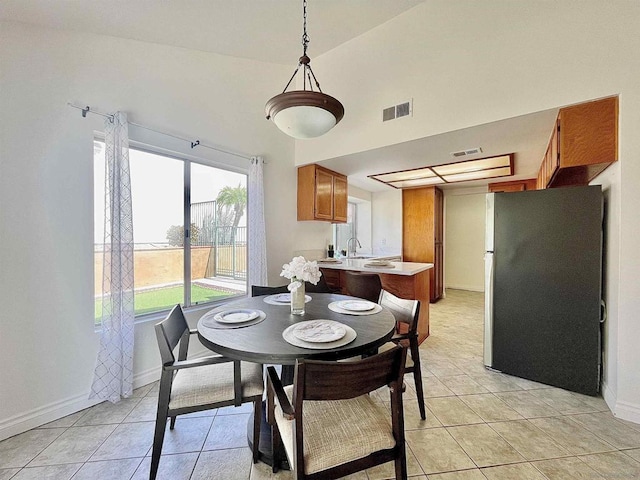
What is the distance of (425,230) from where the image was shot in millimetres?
5340

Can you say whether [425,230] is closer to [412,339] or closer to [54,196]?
[412,339]

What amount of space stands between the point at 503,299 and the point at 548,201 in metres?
0.95

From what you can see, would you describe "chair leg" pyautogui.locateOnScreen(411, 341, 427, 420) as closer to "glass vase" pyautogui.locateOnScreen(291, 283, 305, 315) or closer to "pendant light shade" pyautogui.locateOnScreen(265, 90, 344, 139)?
"glass vase" pyautogui.locateOnScreen(291, 283, 305, 315)

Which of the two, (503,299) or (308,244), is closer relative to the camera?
(503,299)

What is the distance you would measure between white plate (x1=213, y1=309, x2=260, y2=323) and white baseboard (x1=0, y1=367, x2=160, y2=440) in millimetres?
1357

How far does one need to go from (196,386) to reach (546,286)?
282 centimetres

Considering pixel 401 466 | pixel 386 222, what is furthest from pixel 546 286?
pixel 386 222

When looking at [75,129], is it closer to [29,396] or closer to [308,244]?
[29,396]

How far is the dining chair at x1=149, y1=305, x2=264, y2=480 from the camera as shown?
53.7 inches

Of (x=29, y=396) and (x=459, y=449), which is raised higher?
(x=29, y=396)

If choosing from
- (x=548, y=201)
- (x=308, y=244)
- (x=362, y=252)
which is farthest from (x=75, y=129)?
(x=362, y=252)

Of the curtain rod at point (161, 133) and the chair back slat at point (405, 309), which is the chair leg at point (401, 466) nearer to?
the chair back slat at point (405, 309)

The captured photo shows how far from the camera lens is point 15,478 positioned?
145cm

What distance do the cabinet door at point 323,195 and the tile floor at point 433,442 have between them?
243 cm
